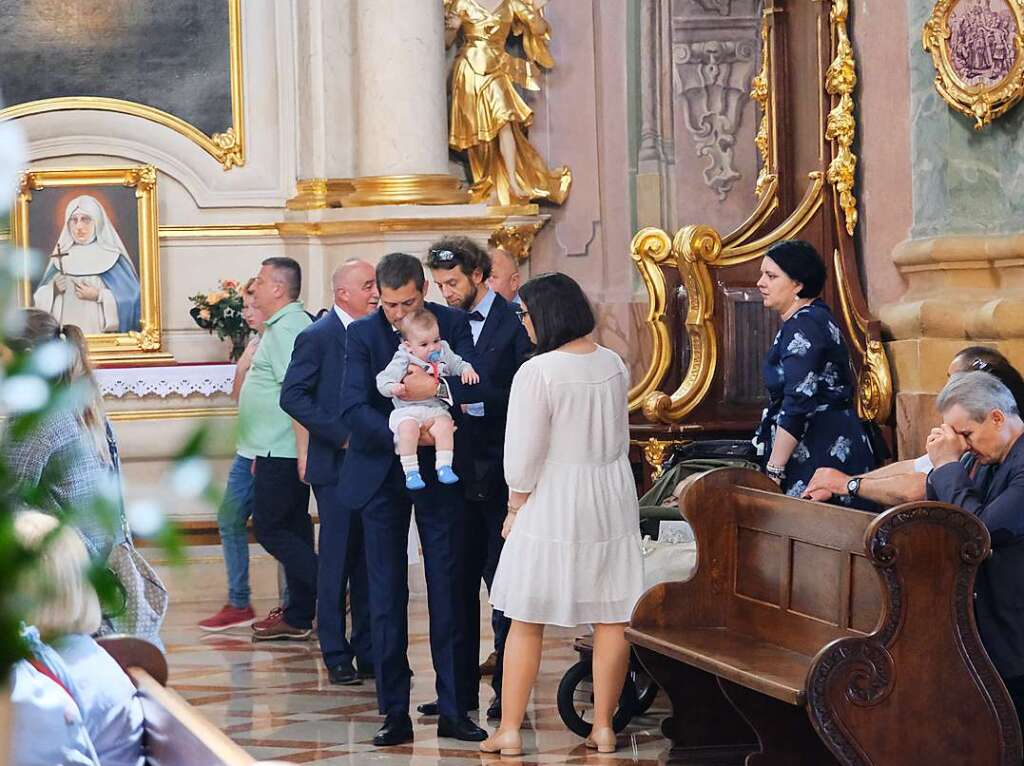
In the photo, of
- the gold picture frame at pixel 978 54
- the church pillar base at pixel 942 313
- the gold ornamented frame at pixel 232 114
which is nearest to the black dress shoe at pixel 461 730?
the church pillar base at pixel 942 313

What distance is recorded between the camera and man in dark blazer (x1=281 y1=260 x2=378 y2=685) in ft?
23.3

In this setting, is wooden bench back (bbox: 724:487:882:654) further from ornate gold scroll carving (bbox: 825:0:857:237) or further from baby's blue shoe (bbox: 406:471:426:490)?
ornate gold scroll carving (bbox: 825:0:857:237)

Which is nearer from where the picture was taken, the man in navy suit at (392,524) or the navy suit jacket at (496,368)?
the man in navy suit at (392,524)

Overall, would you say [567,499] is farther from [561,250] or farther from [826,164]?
[561,250]

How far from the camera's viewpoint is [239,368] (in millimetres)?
8883

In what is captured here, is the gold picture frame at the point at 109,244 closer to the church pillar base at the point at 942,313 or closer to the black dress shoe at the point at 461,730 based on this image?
the church pillar base at the point at 942,313

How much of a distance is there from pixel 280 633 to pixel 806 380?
10.3 ft

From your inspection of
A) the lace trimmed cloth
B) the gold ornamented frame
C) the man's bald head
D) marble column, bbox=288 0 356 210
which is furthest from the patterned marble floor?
the gold ornamented frame

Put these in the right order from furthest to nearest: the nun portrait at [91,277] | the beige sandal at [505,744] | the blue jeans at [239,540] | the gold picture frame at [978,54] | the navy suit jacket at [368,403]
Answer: the nun portrait at [91,277] < the blue jeans at [239,540] < the gold picture frame at [978,54] < the navy suit jacket at [368,403] < the beige sandal at [505,744]

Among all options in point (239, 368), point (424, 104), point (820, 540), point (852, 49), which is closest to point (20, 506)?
point (820, 540)

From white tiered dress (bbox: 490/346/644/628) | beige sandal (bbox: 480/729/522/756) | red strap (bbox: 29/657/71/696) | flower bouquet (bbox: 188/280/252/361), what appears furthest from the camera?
flower bouquet (bbox: 188/280/252/361)

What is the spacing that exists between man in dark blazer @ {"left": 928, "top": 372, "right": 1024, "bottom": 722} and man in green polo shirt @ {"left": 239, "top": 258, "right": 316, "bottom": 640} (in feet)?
12.5

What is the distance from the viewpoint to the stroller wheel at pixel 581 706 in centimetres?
591

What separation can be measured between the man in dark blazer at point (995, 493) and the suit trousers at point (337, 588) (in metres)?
3.03
